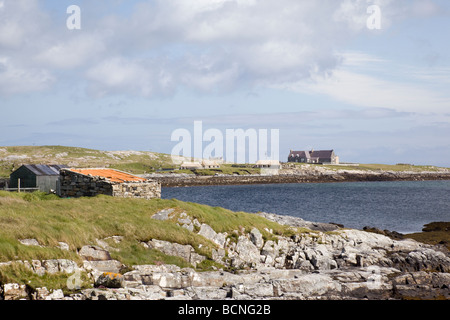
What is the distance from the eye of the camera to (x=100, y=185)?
31734 millimetres

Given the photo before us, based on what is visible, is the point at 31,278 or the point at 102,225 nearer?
the point at 31,278

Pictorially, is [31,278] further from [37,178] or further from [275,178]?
[275,178]

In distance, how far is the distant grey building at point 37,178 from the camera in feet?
136

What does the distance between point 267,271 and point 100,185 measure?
1557 cm

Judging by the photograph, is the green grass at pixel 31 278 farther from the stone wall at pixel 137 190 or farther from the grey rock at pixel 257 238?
the stone wall at pixel 137 190

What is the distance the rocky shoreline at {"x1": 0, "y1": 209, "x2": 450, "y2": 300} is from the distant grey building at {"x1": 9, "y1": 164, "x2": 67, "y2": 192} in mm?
20051

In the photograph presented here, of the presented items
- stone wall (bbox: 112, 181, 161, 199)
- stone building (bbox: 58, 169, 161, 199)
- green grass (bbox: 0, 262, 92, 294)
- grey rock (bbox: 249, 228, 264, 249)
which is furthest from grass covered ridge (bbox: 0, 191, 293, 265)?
stone wall (bbox: 112, 181, 161, 199)

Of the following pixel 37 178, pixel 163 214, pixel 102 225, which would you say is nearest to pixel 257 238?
pixel 163 214

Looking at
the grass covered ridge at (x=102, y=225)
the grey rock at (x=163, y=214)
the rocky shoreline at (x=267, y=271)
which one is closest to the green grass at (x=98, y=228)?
the grass covered ridge at (x=102, y=225)

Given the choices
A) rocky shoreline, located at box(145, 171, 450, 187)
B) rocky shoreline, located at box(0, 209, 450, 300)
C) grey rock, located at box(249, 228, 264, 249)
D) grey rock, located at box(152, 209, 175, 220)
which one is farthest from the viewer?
rocky shoreline, located at box(145, 171, 450, 187)

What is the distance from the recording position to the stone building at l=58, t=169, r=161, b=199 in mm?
31469

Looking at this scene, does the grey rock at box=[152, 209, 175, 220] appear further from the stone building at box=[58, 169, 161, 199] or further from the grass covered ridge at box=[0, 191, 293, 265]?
the stone building at box=[58, 169, 161, 199]

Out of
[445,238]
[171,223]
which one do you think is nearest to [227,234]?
[171,223]
